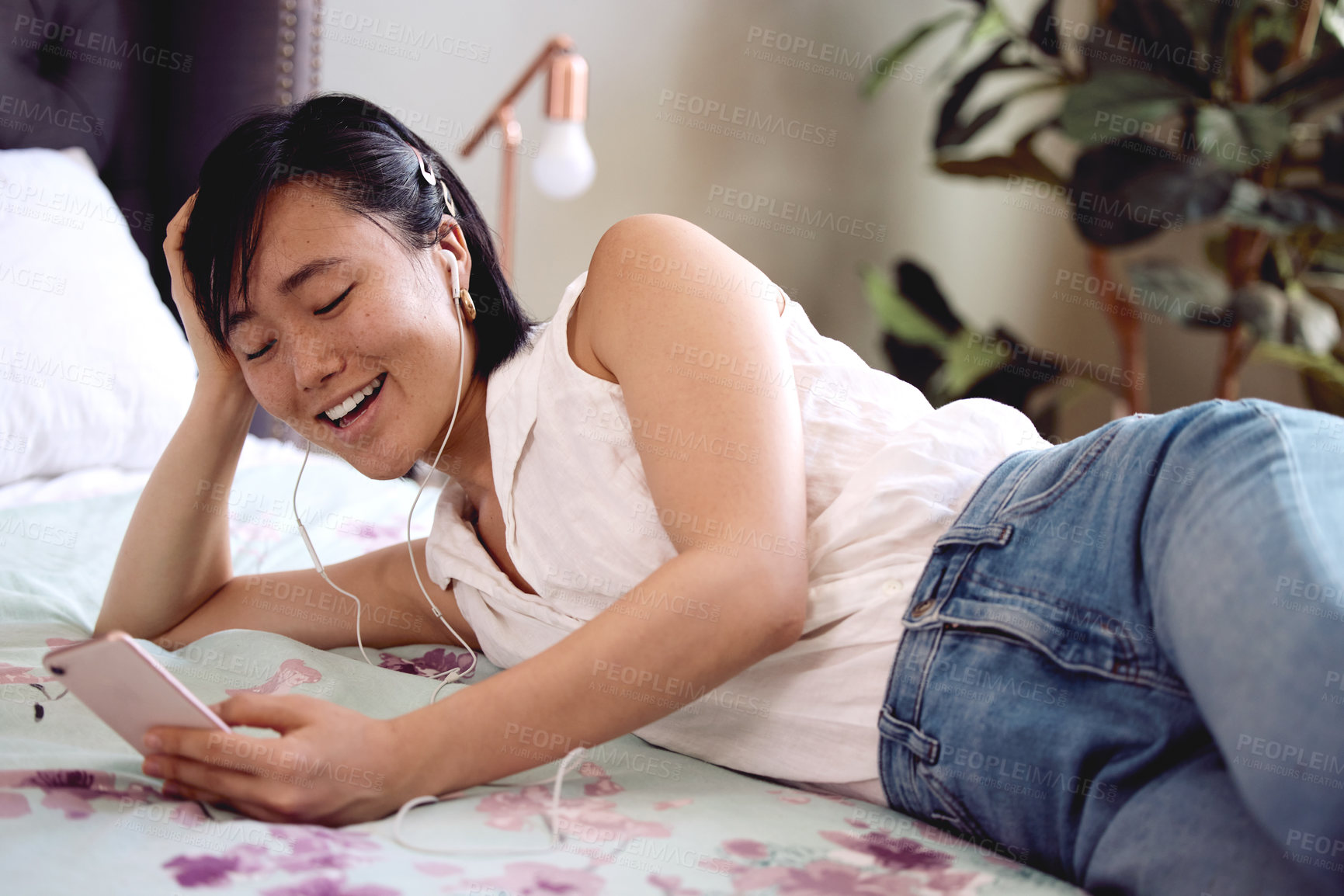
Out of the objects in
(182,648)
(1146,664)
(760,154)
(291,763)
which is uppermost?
(760,154)

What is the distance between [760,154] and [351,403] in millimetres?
1716

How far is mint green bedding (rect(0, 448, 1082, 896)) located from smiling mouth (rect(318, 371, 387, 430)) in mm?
220

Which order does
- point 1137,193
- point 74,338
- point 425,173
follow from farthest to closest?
point 1137,193 < point 74,338 < point 425,173

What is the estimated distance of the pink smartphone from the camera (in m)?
0.61

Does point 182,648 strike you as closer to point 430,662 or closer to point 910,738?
point 430,662

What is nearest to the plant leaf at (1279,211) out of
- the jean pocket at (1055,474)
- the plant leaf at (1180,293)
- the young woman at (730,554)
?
the plant leaf at (1180,293)

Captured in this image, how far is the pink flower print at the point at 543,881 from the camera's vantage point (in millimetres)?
604

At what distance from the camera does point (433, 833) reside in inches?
26.3

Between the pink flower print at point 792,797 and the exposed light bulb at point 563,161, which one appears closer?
the pink flower print at point 792,797

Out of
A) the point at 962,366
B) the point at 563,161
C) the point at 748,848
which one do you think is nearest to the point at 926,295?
the point at 962,366

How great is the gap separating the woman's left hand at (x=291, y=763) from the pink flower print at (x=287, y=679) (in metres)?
0.24

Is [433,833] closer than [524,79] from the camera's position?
Yes

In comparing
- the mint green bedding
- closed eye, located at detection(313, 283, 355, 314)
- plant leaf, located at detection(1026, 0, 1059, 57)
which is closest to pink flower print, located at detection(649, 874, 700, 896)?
the mint green bedding

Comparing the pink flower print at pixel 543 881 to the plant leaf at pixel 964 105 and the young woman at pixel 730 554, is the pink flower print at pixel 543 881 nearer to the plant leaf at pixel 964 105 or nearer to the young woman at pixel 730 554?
the young woman at pixel 730 554
